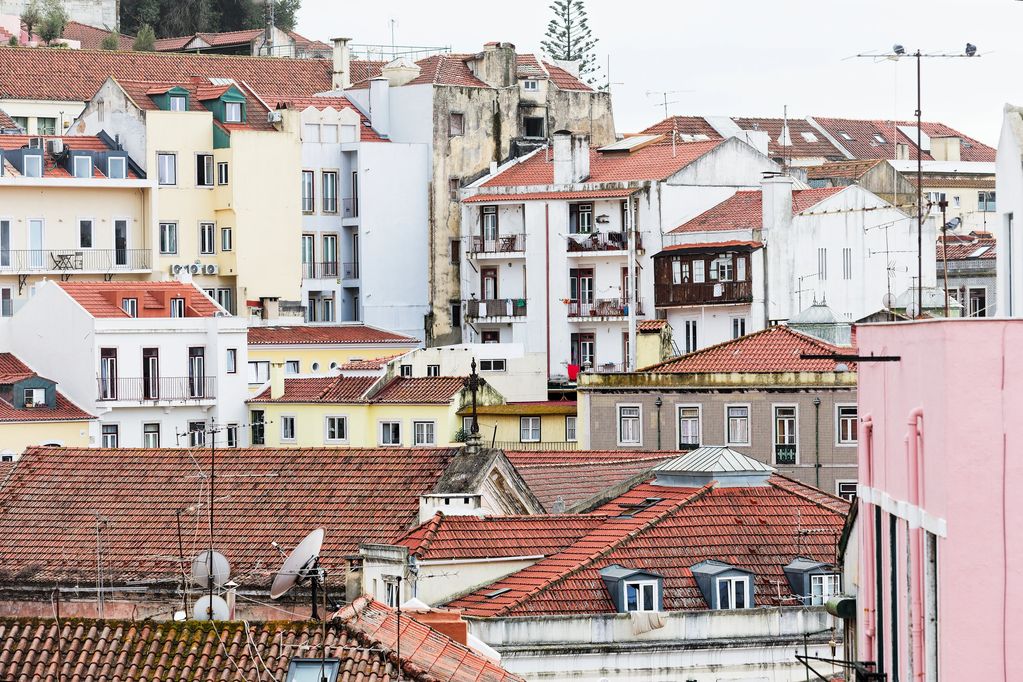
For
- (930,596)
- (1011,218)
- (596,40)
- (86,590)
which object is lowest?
(86,590)

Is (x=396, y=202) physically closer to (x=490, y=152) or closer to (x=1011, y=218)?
(x=490, y=152)

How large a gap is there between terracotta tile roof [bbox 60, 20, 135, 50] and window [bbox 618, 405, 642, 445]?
2561 inches

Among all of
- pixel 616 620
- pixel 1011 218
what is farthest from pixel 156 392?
pixel 1011 218

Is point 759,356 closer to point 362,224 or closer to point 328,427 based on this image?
point 328,427

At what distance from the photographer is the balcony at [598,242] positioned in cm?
9250

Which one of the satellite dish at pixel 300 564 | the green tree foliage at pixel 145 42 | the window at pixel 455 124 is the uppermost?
the green tree foliage at pixel 145 42

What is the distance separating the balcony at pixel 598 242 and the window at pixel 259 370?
13113 mm

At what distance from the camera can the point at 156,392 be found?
80.8 meters

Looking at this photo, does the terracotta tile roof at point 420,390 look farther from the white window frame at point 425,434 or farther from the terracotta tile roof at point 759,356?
the terracotta tile roof at point 759,356

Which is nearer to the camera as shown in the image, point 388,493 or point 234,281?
point 388,493

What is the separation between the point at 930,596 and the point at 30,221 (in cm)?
7627

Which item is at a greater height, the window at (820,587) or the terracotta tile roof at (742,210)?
the terracotta tile roof at (742,210)

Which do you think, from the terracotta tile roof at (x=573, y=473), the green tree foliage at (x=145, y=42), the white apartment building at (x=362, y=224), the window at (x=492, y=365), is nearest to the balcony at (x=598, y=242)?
the white apartment building at (x=362, y=224)

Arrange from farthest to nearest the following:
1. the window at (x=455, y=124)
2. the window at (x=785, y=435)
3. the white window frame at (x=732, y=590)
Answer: the window at (x=455, y=124), the window at (x=785, y=435), the white window frame at (x=732, y=590)
